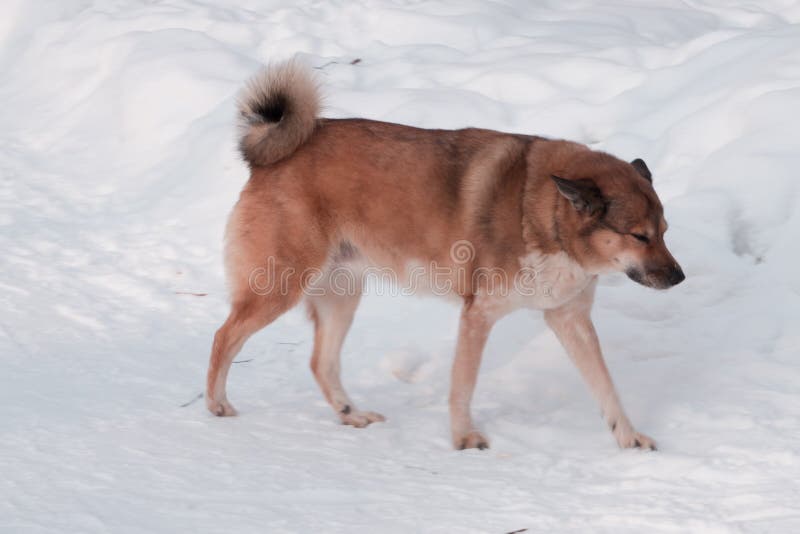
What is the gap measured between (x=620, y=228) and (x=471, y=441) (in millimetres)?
1104

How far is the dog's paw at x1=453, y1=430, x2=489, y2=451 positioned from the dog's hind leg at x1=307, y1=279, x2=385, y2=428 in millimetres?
591

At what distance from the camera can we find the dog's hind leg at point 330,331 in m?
4.81

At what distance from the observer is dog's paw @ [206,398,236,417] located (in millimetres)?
4621

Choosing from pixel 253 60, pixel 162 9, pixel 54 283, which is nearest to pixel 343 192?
pixel 54 283

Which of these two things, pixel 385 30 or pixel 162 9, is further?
pixel 162 9

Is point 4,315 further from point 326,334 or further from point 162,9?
point 162,9

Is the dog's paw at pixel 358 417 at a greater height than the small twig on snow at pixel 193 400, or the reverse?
the dog's paw at pixel 358 417

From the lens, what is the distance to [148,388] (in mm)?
4883

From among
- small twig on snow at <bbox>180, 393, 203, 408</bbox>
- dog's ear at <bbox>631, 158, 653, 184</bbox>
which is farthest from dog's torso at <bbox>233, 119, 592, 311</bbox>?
small twig on snow at <bbox>180, 393, 203, 408</bbox>

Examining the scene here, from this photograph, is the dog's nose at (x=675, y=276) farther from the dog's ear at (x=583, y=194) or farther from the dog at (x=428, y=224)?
the dog's ear at (x=583, y=194)

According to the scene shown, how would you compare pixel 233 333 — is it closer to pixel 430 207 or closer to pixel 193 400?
pixel 193 400

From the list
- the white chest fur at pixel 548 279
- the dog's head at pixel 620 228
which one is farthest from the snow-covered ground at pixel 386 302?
the dog's head at pixel 620 228

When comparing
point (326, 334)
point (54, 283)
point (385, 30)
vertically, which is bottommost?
point (54, 283)

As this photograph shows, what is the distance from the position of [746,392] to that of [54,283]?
→ 12.8 feet
